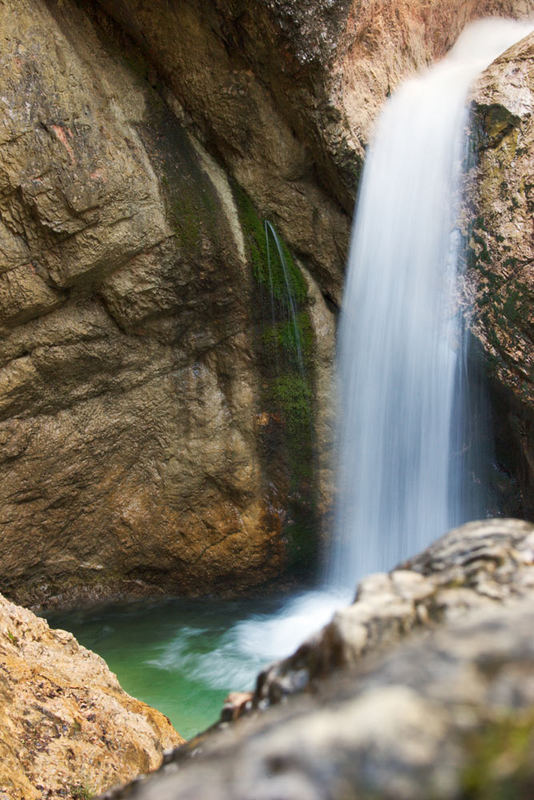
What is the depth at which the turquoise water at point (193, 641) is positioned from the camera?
502 centimetres

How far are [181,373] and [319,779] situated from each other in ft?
18.5

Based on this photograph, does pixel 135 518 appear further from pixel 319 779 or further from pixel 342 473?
pixel 319 779

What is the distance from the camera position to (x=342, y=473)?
6805 millimetres

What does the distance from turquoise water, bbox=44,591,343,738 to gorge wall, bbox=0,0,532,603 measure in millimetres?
287

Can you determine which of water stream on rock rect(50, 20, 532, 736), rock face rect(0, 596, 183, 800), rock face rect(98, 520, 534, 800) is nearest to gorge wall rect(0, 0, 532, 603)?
water stream on rock rect(50, 20, 532, 736)

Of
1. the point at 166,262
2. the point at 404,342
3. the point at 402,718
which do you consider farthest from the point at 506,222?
the point at 402,718

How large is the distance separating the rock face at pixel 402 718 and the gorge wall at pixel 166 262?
482cm

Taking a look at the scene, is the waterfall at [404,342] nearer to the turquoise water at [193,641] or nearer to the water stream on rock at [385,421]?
the water stream on rock at [385,421]

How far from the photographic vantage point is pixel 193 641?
587 centimetres

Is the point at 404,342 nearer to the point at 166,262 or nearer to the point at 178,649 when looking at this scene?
the point at 166,262

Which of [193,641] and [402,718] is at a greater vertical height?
[402,718]

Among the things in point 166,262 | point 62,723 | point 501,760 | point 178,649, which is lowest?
point 178,649

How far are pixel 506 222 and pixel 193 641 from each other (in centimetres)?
453

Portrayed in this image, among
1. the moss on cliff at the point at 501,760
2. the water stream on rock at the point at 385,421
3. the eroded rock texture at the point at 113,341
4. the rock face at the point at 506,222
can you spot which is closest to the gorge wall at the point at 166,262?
the eroded rock texture at the point at 113,341
